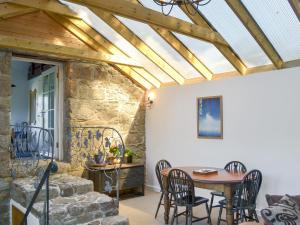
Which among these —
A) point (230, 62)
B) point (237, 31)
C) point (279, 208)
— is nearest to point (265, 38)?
point (237, 31)

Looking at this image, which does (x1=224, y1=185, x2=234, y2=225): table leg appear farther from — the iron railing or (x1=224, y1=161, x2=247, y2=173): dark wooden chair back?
the iron railing

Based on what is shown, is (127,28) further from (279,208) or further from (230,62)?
(279,208)

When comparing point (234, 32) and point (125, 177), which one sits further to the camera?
point (125, 177)

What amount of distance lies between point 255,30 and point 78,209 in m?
3.33

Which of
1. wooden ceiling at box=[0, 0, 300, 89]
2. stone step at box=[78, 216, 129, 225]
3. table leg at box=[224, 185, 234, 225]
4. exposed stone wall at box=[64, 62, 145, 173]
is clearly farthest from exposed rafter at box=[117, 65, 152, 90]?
table leg at box=[224, 185, 234, 225]

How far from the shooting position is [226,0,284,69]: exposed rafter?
3.62m

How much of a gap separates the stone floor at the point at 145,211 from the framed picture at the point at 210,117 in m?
1.32

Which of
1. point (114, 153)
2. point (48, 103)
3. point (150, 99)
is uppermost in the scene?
point (150, 99)

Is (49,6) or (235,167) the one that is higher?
(49,6)

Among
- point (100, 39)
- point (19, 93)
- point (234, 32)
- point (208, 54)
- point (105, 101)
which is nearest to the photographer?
point (234, 32)

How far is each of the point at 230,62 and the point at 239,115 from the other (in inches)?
36.5

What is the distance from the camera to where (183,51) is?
16.2ft

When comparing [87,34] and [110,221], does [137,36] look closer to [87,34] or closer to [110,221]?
[87,34]

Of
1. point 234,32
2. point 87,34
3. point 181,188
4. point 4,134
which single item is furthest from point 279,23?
point 4,134
